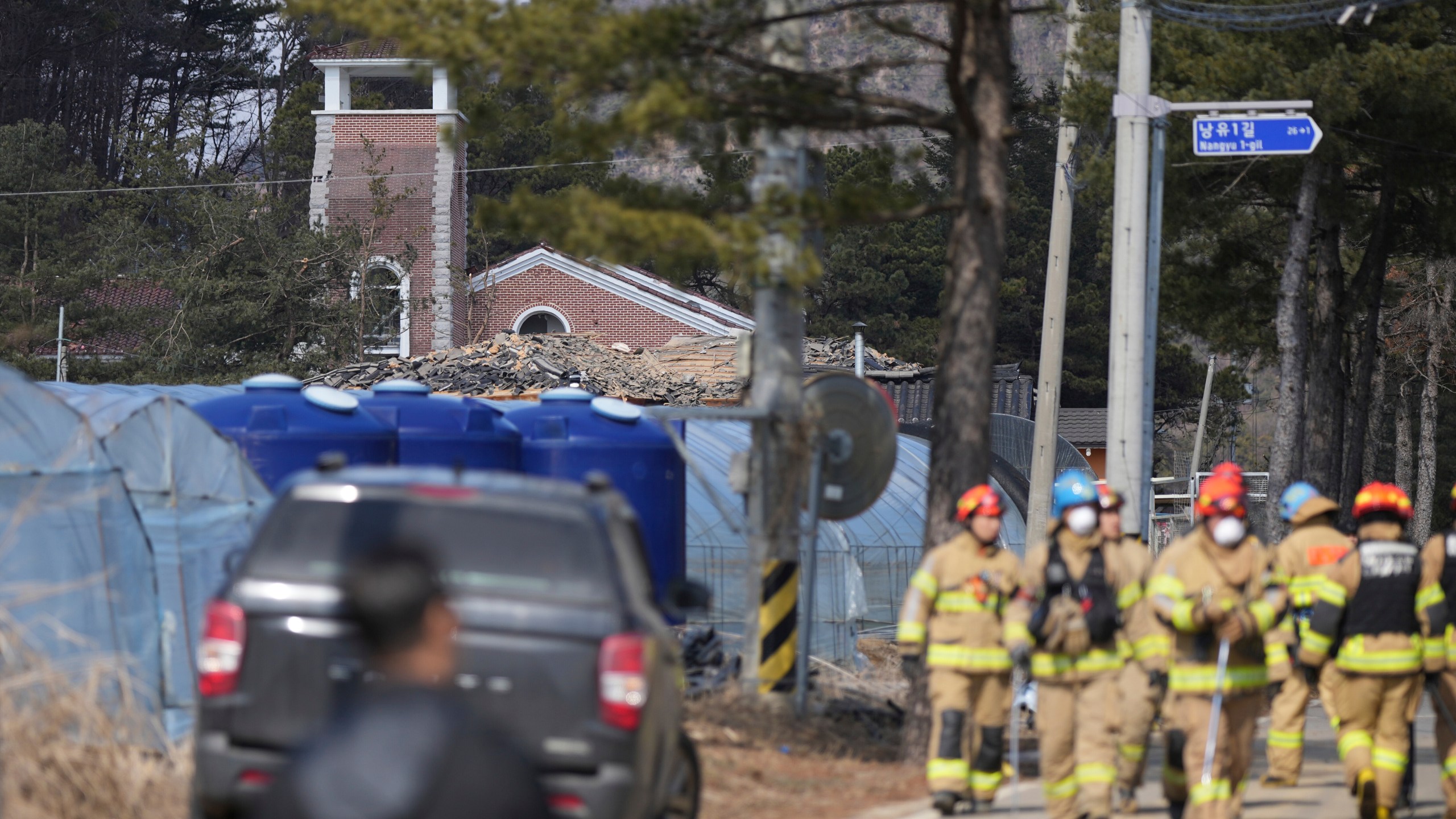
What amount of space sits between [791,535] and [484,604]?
6.24m

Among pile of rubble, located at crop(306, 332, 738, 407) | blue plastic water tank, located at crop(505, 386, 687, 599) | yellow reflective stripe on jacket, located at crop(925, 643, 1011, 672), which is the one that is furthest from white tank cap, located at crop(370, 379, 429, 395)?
pile of rubble, located at crop(306, 332, 738, 407)

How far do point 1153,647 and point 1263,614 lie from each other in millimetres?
700

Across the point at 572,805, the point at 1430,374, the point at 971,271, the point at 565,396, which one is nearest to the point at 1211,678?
the point at 971,271

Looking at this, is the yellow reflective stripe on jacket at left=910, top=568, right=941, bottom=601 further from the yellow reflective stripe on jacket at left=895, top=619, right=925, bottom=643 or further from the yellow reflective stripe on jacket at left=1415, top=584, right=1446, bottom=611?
the yellow reflective stripe on jacket at left=1415, top=584, right=1446, bottom=611

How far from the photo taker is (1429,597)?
9516mm

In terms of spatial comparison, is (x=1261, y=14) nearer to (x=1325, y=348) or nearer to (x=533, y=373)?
(x=1325, y=348)

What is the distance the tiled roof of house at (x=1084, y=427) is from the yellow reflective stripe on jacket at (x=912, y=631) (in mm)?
44463

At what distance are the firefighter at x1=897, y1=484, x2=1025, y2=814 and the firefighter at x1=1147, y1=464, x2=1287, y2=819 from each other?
2.98 ft

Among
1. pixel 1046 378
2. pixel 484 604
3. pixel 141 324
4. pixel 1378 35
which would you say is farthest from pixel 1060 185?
pixel 141 324

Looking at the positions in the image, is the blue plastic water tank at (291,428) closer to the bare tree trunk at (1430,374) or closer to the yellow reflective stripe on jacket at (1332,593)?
the yellow reflective stripe on jacket at (1332,593)

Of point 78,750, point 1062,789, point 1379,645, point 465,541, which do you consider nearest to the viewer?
point 465,541

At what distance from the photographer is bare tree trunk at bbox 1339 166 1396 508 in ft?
79.5

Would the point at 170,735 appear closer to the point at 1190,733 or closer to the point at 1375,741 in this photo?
the point at 1190,733

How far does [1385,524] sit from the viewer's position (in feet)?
31.7
